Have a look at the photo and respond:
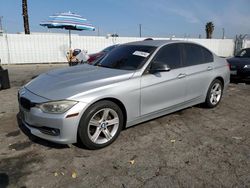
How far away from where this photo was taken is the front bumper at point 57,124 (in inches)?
125

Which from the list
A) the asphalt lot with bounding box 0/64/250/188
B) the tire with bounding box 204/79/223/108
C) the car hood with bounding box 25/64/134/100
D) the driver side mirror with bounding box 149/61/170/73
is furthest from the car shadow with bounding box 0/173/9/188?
the tire with bounding box 204/79/223/108

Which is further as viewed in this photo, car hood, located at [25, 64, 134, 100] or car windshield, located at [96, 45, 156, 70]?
car windshield, located at [96, 45, 156, 70]

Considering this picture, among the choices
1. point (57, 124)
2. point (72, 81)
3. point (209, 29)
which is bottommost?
point (57, 124)

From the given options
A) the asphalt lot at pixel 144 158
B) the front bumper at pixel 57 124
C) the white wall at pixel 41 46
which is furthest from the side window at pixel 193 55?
the white wall at pixel 41 46

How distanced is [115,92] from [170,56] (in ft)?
4.99

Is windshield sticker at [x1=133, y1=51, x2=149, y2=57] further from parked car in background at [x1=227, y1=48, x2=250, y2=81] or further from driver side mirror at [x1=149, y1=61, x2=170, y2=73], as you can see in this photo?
parked car in background at [x1=227, y1=48, x2=250, y2=81]

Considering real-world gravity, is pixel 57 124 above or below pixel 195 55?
below

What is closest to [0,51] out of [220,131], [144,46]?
[144,46]

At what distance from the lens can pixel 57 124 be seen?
320cm

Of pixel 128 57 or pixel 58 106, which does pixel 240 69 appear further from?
pixel 58 106

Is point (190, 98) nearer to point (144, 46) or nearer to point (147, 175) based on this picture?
point (144, 46)

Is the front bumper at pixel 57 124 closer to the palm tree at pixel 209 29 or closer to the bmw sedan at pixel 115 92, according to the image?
the bmw sedan at pixel 115 92

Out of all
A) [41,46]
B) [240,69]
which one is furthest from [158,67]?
[41,46]

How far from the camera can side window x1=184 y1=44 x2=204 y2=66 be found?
4795 mm
